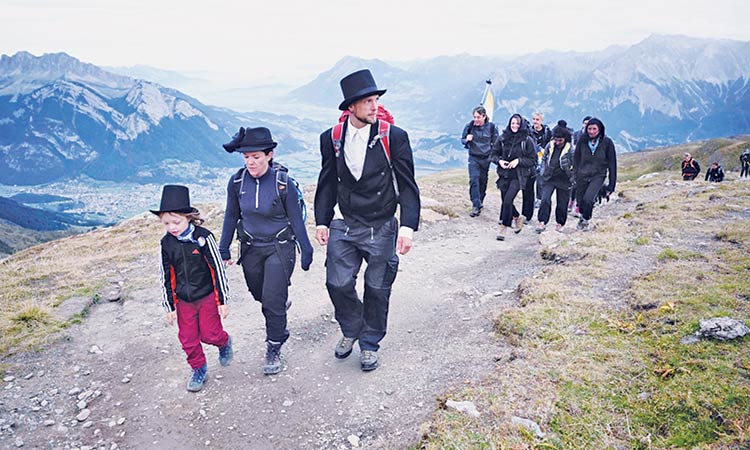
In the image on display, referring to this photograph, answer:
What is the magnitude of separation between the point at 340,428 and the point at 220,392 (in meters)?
1.80

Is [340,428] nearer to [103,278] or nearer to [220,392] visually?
[220,392]

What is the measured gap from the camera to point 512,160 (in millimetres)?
12711

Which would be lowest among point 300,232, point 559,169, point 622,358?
point 622,358

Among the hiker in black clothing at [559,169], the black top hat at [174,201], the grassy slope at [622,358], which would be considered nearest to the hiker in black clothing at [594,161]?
the hiker in black clothing at [559,169]

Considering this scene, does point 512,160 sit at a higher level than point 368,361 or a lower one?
higher

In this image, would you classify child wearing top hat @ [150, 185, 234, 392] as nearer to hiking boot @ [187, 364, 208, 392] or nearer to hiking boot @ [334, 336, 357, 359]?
hiking boot @ [187, 364, 208, 392]

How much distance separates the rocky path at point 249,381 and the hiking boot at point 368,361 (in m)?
0.10

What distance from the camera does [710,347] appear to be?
5.39m

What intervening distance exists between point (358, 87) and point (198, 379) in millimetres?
4311

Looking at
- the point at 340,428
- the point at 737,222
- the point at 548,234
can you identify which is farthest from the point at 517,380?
the point at 737,222

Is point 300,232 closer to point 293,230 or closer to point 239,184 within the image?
point 293,230

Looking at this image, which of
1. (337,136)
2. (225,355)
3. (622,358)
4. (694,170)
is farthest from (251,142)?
(694,170)

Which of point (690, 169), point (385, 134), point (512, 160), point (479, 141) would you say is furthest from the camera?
point (690, 169)

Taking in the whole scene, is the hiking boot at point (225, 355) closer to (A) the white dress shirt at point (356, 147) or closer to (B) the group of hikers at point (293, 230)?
(B) the group of hikers at point (293, 230)
